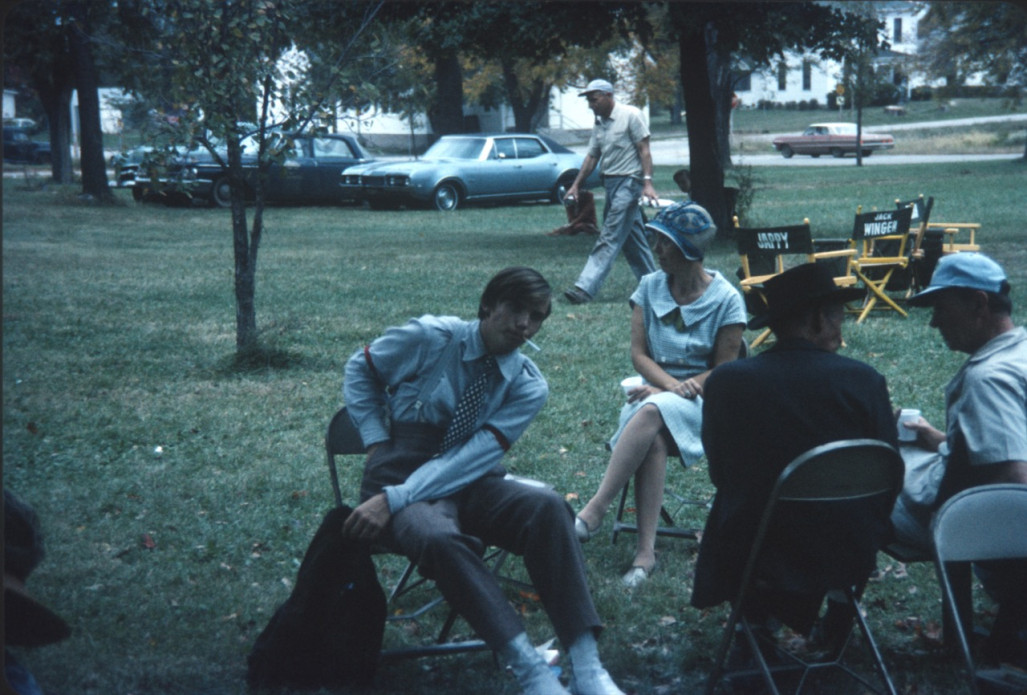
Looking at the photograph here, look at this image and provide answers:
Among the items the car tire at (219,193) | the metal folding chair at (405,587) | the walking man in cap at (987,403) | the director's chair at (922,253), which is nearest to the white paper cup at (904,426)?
the walking man in cap at (987,403)

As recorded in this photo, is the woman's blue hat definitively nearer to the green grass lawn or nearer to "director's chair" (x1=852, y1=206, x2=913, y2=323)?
the green grass lawn

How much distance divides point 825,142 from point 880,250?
37568mm

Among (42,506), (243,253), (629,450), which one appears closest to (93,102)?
(243,253)

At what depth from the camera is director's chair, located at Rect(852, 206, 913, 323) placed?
1015 centimetres

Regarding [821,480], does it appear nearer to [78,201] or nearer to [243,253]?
[243,253]

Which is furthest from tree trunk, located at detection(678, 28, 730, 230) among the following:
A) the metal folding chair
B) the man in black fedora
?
the man in black fedora

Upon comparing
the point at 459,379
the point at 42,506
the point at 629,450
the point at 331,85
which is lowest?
the point at 42,506

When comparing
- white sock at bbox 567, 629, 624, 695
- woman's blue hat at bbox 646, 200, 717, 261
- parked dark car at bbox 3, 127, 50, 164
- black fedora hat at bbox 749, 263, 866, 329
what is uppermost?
parked dark car at bbox 3, 127, 50, 164

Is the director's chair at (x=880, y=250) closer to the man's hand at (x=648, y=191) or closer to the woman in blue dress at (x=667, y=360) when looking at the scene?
the man's hand at (x=648, y=191)

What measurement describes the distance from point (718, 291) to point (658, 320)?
303mm

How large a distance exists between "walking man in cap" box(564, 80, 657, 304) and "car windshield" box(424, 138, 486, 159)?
12913mm

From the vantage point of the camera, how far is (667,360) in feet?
16.8

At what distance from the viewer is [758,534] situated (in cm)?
345

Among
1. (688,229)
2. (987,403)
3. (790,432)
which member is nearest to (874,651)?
(790,432)
